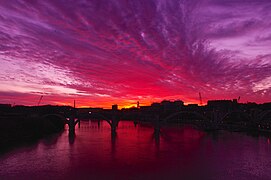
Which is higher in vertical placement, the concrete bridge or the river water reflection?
the concrete bridge

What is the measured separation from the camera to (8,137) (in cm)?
5347

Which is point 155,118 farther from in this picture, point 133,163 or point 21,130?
point 133,163

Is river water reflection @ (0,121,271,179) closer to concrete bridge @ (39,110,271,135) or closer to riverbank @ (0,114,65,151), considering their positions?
riverbank @ (0,114,65,151)

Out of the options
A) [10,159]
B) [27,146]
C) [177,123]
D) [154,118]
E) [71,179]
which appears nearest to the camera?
[71,179]

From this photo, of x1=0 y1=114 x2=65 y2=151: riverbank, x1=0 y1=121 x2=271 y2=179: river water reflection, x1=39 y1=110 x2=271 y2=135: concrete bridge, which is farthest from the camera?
x1=39 y1=110 x2=271 y2=135: concrete bridge

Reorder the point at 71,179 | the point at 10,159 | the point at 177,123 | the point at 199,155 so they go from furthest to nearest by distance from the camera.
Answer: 1. the point at 177,123
2. the point at 199,155
3. the point at 10,159
4. the point at 71,179

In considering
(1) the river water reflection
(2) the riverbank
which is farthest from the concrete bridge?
(1) the river water reflection

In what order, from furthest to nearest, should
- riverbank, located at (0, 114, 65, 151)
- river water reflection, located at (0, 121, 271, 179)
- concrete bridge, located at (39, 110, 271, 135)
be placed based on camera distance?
concrete bridge, located at (39, 110, 271, 135) < riverbank, located at (0, 114, 65, 151) < river water reflection, located at (0, 121, 271, 179)

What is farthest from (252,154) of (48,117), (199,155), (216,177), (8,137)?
(48,117)

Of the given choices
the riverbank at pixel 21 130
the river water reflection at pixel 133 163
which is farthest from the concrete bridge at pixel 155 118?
the river water reflection at pixel 133 163

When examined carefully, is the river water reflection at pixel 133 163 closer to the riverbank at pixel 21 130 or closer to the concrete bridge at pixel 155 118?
the riverbank at pixel 21 130

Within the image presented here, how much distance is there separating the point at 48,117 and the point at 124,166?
195 ft

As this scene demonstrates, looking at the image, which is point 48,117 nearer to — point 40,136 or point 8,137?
point 40,136

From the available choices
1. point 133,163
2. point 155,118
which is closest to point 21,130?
point 133,163
